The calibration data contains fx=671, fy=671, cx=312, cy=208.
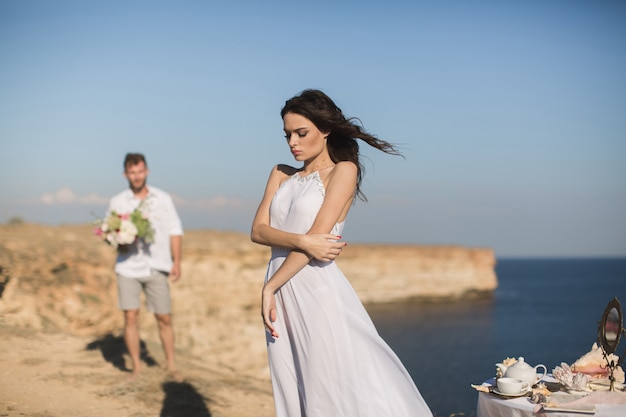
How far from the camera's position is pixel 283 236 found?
3.26 m

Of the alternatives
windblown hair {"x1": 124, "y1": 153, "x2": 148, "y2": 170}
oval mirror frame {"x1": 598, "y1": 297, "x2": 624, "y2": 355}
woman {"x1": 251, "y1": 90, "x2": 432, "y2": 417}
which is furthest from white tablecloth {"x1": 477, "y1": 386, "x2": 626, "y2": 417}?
windblown hair {"x1": 124, "y1": 153, "x2": 148, "y2": 170}

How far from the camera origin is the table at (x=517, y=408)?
356 cm

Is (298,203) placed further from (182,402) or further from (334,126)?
(182,402)

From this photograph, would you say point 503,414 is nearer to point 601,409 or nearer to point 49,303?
point 601,409

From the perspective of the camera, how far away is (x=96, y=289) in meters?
14.9

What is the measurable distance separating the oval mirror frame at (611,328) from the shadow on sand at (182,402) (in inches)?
165

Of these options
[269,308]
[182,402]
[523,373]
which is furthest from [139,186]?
[523,373]

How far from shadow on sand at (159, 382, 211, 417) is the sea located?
9.76 metres

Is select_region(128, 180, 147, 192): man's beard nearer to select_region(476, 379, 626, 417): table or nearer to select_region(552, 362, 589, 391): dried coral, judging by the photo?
select_region(476, 379, 626, 417): table

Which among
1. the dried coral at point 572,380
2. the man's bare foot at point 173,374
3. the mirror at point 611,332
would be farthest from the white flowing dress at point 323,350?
the man's bare foot at point 173,374

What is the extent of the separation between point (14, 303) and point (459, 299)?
232 ft

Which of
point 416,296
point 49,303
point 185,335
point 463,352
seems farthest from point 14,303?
point 416,296

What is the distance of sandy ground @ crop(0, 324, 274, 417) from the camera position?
6.49 m

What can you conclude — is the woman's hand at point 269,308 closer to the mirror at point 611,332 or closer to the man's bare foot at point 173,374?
the mirror at point 611,332
